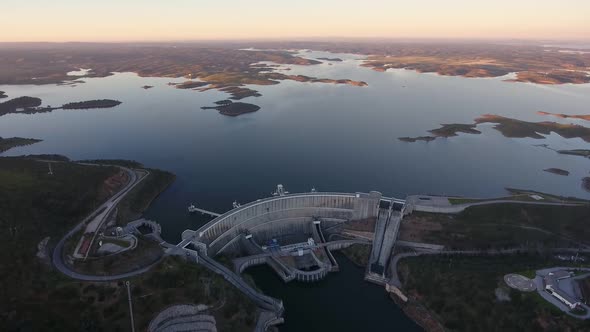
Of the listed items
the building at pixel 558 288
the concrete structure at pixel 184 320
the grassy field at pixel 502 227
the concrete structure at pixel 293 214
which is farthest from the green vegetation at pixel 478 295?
the concrete structure at pixel 184 320

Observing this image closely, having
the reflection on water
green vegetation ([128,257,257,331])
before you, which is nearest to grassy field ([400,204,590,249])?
the reflection on water

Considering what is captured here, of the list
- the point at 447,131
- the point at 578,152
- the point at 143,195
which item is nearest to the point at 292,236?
the point at 143,195

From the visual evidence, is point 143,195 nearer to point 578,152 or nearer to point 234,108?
point 234,108

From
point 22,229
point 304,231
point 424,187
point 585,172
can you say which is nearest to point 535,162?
point 585,172

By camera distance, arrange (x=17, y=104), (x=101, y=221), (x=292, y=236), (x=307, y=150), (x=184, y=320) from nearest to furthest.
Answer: (x=184, y=320) → (x=101, y=221) → (x=292, y=236) → (x=307, y=150) → (x=17, y=104)

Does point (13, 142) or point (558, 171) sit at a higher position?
point (13, 142)

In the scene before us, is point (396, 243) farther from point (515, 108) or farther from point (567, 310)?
point (515, 108)

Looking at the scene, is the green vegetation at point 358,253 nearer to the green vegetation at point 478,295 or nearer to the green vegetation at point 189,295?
the green vegetation at point 478,295

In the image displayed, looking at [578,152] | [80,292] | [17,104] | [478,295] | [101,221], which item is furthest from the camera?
[17,104]
